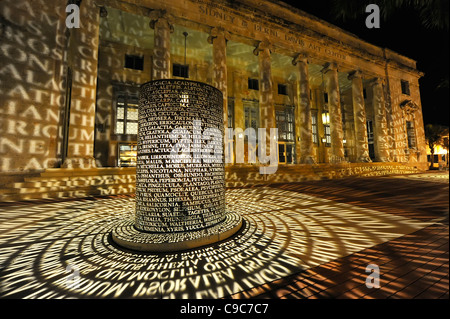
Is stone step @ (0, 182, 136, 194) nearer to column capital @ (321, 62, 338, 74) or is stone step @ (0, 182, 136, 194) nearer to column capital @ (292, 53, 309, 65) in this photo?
column capital @ (292, 53, 309, 65)

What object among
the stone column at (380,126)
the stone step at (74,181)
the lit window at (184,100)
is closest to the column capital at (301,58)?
the stone column at (380,126)

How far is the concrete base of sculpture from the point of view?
276 cm

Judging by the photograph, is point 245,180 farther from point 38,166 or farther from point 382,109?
point 382,109

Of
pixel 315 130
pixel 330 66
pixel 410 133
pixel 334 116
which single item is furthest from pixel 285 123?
pixel 410 133

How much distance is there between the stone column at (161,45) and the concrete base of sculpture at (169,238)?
29.0 feet

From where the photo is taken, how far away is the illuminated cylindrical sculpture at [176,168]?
3.29m

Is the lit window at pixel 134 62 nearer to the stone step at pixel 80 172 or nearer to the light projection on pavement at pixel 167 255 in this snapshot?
the stone step at pixel 80 172

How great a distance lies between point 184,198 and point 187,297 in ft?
5.73

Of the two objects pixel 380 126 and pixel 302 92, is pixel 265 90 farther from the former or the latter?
pixel 380 126

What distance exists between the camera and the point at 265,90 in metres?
12.4

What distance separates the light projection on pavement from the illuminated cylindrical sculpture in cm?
53

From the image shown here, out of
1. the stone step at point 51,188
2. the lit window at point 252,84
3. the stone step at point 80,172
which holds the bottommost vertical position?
the stone step at point 51,188

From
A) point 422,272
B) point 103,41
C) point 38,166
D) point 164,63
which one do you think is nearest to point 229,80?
point 164,63

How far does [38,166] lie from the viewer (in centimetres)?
759
